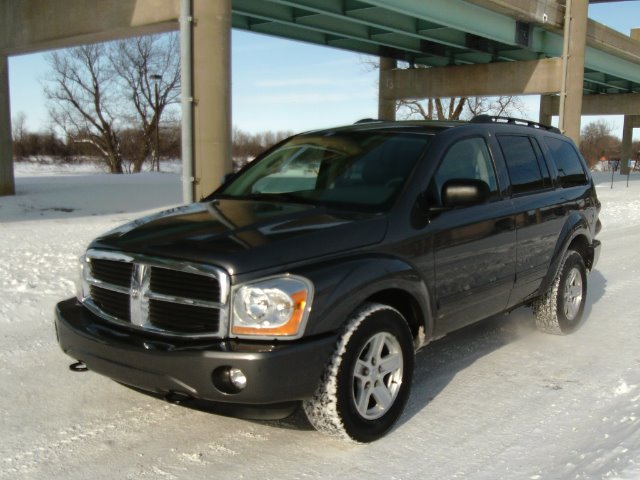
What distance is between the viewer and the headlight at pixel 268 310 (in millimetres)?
3035

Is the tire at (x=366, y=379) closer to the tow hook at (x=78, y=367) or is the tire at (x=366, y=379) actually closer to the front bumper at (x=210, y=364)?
the front bumper at (x=210, y=364)

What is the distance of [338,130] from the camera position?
4.84 m

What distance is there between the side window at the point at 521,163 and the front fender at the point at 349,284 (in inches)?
64.0

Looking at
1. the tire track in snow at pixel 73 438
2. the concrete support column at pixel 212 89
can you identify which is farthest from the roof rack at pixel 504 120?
the concrete support column at pixel 212 89

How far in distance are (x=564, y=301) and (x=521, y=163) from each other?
1.38 m

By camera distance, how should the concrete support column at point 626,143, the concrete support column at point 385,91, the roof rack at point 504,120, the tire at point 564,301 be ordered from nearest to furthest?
1. the roof rack at point 504,120
2. the tire at point 564,301
3. the concrete support column at point 385,91
4. the concrete support column at point 626,143

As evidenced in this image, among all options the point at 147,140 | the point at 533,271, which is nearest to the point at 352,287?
the point at 533,271

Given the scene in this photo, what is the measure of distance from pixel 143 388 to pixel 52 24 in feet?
52.8

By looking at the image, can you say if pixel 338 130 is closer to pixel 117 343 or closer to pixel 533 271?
pixel 533 271

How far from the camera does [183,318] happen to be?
316 centimetres

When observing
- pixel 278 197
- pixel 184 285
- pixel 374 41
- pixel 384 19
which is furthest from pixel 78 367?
pixel 374 41

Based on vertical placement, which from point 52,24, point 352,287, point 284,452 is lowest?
point 284,452

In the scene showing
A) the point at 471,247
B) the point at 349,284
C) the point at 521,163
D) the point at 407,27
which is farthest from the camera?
the point at 407,27

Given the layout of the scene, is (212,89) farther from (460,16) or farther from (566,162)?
(460,16)
